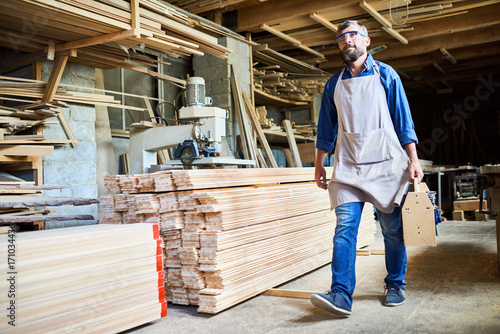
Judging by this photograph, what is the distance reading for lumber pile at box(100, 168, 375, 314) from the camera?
281 centimetres

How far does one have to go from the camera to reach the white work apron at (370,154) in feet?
9.13

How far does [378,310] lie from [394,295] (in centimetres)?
19

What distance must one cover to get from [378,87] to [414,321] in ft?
4.41

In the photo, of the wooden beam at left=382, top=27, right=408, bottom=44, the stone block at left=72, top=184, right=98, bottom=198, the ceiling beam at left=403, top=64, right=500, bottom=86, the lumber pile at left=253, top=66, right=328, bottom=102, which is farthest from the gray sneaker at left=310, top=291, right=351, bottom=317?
the ceiling beam at left=403, top=64, right=500, bottom=86

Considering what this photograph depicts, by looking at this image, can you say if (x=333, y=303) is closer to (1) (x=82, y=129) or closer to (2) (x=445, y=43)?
(1) (x=82, y=129)

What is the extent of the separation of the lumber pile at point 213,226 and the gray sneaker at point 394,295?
80cm

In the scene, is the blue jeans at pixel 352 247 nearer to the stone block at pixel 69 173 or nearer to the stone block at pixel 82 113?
the stone block at pixel 69 173

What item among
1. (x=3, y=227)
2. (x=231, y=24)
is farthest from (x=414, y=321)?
(x=231, y=24)

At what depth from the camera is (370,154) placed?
2805mm

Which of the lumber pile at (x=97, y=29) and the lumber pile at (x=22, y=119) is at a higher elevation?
the lumber pile at (x=97, y=29)

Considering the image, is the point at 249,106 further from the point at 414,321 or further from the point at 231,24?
the point at 414,321

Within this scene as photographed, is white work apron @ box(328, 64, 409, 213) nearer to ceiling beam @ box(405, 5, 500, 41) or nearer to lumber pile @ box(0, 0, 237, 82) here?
lumber pile @ box(0, 0, 237, 82)

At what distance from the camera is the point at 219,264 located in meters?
2.78

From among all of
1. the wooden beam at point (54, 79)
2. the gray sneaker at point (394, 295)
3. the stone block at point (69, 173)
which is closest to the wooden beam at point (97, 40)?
the wooden beam at point (54, 79)
